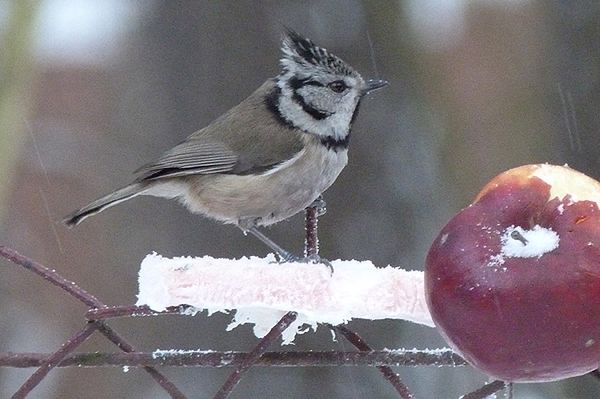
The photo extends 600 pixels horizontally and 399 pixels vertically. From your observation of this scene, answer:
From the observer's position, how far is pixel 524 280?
137 centimetres

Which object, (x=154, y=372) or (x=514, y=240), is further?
(x=154, y=372)

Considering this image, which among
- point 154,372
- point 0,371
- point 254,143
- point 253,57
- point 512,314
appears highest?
point 253,57

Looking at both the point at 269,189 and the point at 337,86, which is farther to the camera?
the point at 337,86

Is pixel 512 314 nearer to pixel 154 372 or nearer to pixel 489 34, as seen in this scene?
pixel 154 372

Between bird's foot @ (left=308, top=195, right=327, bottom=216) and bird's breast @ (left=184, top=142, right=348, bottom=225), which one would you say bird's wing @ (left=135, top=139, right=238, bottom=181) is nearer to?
bird's breast @ (left=184, top=142, right=348, bottom=225)

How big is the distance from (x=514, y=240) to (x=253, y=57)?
15.3 ft

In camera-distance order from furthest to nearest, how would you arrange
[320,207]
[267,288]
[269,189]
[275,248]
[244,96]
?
1. [244,96]
2. [269,189]
3. [275,248]
4. [320,207]
5. [267,288]

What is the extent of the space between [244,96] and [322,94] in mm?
2488

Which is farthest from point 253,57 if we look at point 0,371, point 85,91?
point 0,371

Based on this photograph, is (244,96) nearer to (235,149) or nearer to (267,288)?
(235,149)

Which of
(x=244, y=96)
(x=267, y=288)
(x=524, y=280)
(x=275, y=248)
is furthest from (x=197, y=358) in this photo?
(x=244, y=96)

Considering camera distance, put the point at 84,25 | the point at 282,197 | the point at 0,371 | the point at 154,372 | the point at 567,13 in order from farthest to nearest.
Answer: the point at 84,25 < the point at 567,13 < the point at 0,371 < the point at 282,197 < the point at 154,372

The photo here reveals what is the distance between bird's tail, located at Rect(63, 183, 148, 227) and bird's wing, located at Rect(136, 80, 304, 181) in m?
0.04

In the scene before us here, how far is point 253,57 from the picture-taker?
19.6ft
